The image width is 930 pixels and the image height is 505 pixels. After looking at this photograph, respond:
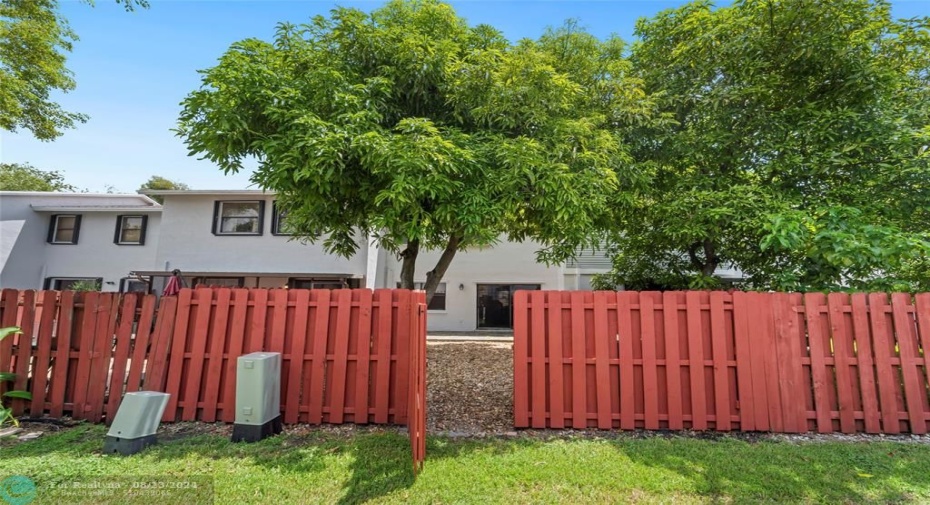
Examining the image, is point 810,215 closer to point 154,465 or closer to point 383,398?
point 383,398

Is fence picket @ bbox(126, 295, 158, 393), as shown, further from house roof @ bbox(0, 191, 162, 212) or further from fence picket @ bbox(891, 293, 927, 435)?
house roof @ bbox(0, 191, 162, 212)

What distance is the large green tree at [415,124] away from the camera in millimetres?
5445

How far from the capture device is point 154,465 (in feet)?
11.7

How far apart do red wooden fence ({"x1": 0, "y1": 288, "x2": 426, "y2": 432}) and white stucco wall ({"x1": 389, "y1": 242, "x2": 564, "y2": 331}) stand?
11.4 meters

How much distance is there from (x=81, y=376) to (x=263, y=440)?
2.70 metres

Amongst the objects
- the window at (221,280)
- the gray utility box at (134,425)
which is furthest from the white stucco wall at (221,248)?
the gray utility box at (134,425)

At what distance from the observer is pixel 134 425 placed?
3.85 metres

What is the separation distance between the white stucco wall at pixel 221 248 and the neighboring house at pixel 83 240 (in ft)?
5.40

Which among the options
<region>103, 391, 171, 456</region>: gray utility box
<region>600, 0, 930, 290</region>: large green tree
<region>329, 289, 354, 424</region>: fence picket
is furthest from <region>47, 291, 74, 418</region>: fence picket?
<region>600, 0, 930, 290</region>: large green tree

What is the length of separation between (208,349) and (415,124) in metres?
4.00

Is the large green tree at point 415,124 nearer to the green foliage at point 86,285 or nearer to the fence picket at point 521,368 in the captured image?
the fence picket at point 521,368

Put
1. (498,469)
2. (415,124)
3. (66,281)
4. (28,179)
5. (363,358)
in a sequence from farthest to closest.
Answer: (28,179) → (66,281) → (415,124) → (363,358) → (498,469)

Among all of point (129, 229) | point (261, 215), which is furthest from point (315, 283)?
point (129, 229)

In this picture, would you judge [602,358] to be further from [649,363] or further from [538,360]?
[538,360]
